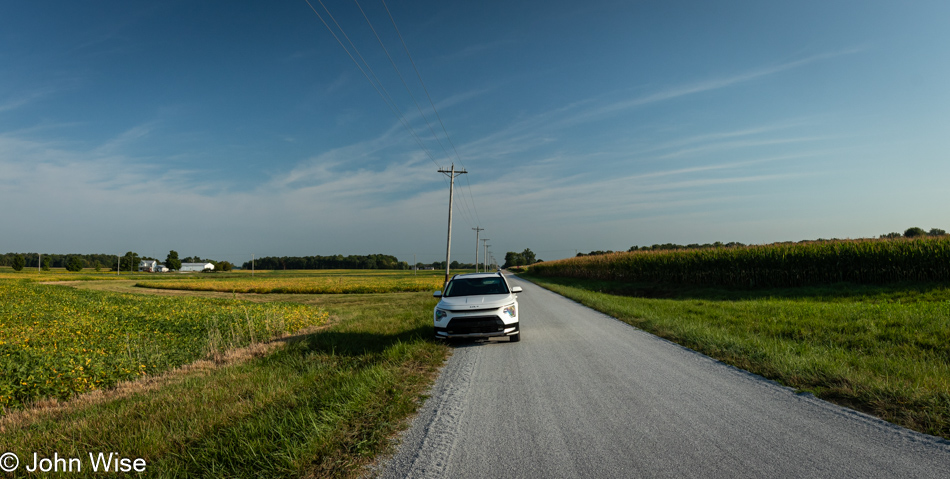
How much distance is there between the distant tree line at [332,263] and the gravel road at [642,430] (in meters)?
178

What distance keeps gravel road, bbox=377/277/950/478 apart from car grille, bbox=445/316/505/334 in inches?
75.4

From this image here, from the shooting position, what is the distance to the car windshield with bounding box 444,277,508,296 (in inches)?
409

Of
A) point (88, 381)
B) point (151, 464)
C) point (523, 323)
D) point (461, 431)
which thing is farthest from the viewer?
point (523, 323)

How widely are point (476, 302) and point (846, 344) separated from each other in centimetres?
723

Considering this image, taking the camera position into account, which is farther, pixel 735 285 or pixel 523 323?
pixel 735 285

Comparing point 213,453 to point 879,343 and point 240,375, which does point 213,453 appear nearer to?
point 240,375

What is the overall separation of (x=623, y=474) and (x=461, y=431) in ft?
5.21

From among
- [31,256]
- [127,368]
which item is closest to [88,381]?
[127,368]

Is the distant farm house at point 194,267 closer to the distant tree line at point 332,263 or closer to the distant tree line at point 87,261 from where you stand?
the distant tree line at point 87,261

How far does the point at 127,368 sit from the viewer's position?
805 centimetres

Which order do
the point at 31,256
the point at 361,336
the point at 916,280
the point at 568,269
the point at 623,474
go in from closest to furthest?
the point at 623,474, the point at 361,336, the point at 916,280, the point at 568,269, the point at 31,256

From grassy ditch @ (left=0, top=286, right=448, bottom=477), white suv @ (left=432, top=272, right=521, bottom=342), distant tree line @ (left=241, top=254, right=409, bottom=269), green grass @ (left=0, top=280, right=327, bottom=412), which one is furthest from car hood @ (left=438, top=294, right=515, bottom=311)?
distant tree line @ (left=241, top=254, right=409, bottom=269)

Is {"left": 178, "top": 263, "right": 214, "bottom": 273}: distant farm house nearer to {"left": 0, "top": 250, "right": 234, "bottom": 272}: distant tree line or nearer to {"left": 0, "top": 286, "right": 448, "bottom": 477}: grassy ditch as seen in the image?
{"left": 0, "top": 250, "right": 234, "bottom": 272}: distant tree line

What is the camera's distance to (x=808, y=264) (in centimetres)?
2062
